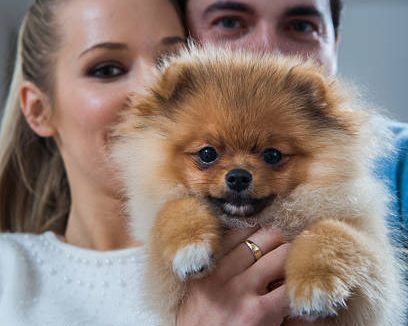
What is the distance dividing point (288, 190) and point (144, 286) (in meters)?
0.47

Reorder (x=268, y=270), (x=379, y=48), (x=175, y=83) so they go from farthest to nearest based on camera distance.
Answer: (x=379, y=48) → (x=175, y=83) → (x=268, y=270)

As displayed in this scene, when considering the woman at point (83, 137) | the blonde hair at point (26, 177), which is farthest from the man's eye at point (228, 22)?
the blonde hair at point (26, 177)

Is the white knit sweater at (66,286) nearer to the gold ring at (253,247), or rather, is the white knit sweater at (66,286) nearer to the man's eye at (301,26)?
the gold ring at (253,247)

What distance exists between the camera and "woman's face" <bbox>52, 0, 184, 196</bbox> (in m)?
2.05

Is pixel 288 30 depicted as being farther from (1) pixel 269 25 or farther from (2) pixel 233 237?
(2) pixel 233 237

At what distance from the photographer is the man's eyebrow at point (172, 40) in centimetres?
208

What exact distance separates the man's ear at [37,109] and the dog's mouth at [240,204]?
1192 millimetres

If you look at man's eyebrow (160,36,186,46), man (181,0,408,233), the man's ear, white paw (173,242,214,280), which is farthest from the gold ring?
the man's ear

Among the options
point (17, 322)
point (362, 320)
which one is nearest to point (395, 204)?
point (362, 320)

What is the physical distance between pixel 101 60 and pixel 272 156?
3.20ft

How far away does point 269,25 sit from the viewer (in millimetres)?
2145

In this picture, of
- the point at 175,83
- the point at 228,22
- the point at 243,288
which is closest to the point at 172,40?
the point at 228,22

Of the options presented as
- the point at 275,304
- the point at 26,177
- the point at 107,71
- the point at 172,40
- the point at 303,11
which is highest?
the point at 303,11

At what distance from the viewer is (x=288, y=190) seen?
4.49 feet
